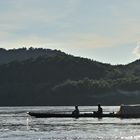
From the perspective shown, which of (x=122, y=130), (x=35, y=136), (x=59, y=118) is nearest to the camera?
(x=35, y=136)

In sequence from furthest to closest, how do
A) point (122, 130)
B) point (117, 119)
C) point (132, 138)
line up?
point (117, 119)
point (122, 130)
point (132, 138)

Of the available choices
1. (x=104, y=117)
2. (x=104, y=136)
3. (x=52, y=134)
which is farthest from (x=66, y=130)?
(x=104, y=117)

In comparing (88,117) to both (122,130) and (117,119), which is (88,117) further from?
(122,130)

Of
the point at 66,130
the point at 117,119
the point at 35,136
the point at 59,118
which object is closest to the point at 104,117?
the point at 117,119

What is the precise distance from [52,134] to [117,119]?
44.1 meters

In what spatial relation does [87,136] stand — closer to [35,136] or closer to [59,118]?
[35,136]

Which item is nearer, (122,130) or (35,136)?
(35,136)

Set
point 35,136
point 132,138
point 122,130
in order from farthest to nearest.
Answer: point 122,130 → point 35,136 → point 132,138

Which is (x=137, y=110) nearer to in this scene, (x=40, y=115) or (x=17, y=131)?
(x=40, y=115)

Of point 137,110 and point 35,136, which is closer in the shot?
point 35,136

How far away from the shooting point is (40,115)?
153m

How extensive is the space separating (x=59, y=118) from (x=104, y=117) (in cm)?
1491

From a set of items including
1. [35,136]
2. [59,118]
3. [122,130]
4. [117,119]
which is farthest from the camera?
[59,118]

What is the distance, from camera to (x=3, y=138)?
96062mm
